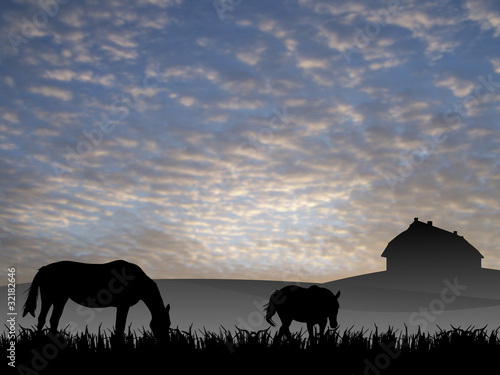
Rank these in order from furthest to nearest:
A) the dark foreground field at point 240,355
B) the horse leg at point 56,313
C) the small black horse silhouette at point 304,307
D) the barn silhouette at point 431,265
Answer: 1. the barn silhouette at point 431,265
2. the small black horse silhouette at point 304,307
3. the horse leg at point 56,313
4. the dark foreground field at point 240,355

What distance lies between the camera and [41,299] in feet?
36.4

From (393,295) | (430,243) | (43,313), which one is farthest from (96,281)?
(430,243)

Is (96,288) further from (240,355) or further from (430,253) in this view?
(430,253)

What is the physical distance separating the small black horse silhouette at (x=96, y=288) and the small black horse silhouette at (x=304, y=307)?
2.44 m

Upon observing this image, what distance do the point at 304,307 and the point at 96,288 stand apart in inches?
173

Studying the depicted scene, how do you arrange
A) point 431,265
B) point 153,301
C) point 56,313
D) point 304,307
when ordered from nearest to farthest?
point 56,313 → point 153,301 → point 304,307 → point 431,265

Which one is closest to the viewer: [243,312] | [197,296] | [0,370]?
[0,370]

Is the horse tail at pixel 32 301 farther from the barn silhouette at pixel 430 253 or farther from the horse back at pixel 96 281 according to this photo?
the barn silhouette at pixel 430 253

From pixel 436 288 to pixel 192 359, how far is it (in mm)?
36612

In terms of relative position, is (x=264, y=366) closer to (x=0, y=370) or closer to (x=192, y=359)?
(x=192, y=359)

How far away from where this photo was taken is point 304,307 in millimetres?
11602

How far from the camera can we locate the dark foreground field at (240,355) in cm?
730

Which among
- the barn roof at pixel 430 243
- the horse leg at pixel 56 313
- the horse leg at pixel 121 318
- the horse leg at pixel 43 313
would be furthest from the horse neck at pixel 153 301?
the barn roof at pixel 430 243

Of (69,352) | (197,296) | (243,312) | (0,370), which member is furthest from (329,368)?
(197,296)
